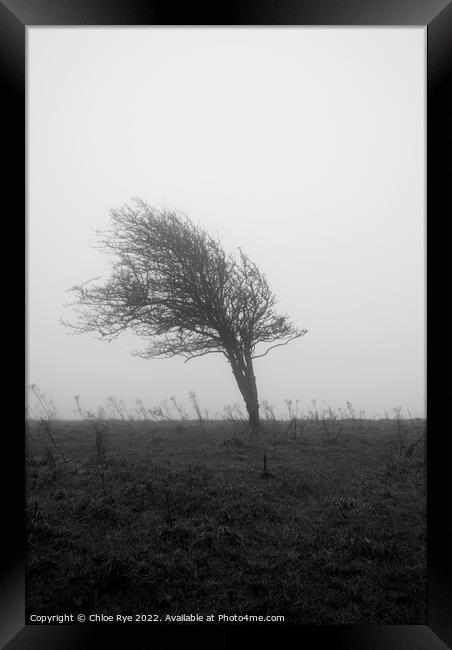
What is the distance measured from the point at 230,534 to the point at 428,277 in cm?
398

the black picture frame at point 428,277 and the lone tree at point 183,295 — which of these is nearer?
the black picture frame at point 428,277

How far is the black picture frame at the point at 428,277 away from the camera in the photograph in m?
3.53

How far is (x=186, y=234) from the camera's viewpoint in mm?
10992

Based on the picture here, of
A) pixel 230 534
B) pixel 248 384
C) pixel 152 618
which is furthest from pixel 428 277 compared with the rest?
pixel 248 384

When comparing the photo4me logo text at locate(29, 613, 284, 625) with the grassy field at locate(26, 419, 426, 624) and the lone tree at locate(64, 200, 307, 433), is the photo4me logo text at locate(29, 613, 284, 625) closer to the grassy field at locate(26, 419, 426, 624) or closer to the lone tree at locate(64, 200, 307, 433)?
the grassy field at locate(26, 419, 426, 624)

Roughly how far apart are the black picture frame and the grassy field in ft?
1.14

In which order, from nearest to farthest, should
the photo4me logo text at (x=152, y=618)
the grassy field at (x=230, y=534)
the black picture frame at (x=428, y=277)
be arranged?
the black picture frame at (x=428, y=277)
the photo4me logo text at (x=152, y=618)
the grassy field at (x=230, y=534)

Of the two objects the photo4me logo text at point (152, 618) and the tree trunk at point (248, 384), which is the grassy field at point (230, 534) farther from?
the tree trunk at point (248, 384)

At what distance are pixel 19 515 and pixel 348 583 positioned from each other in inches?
142

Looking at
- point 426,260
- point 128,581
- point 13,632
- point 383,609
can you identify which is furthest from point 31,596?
point 426,260

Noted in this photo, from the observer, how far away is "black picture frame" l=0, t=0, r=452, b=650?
11.6 feet

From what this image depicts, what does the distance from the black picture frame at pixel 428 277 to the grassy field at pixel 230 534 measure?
1.14ft

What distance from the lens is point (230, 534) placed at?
4941 mm

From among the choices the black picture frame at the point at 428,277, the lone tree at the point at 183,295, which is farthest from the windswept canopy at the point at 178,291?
the black picture frame at the point at 428,277
